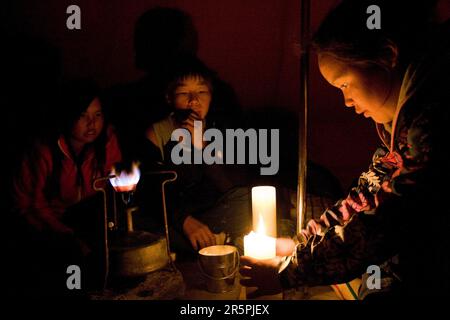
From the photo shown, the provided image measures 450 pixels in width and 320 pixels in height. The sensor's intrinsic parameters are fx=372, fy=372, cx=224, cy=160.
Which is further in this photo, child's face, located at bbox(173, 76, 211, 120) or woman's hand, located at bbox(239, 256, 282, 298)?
child's face, located at bbox(173, 76, 211, 120)

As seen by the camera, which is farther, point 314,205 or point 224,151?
point 224,151

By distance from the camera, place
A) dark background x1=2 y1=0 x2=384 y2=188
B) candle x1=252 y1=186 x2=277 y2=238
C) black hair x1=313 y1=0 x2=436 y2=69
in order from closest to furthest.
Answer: black hair x1=313 y1=0 x2=436 y2=69 < candle x1=252 y1=186 x2=277 y2=238 < dark background x1=2 y1=0 x2=384 y2=188

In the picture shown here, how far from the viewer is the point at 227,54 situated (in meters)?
3.02

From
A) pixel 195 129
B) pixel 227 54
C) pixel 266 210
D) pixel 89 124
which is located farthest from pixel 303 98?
pixel 89 124

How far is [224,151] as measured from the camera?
11.3 ft

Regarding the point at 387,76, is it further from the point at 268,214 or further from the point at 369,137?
the point at 369,137

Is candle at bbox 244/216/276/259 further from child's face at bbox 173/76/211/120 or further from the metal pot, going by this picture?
child's face at bbox 173/76/211/120

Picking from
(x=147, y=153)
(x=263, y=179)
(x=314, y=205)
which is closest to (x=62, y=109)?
(x=147, y=153)

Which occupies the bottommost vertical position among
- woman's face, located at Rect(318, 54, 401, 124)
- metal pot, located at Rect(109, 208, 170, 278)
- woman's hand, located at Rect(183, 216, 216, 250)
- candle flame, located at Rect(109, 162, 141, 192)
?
woman's hand, located at Rect(183, 216, 216, 250)

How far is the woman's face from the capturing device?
5.03ft

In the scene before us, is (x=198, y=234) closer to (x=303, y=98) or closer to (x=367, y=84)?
(x=303, y=98)

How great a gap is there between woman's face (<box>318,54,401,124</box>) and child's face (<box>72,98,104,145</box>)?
2003 millimetres

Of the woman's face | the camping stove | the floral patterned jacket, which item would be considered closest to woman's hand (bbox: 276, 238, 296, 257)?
the floral patterned jacket
